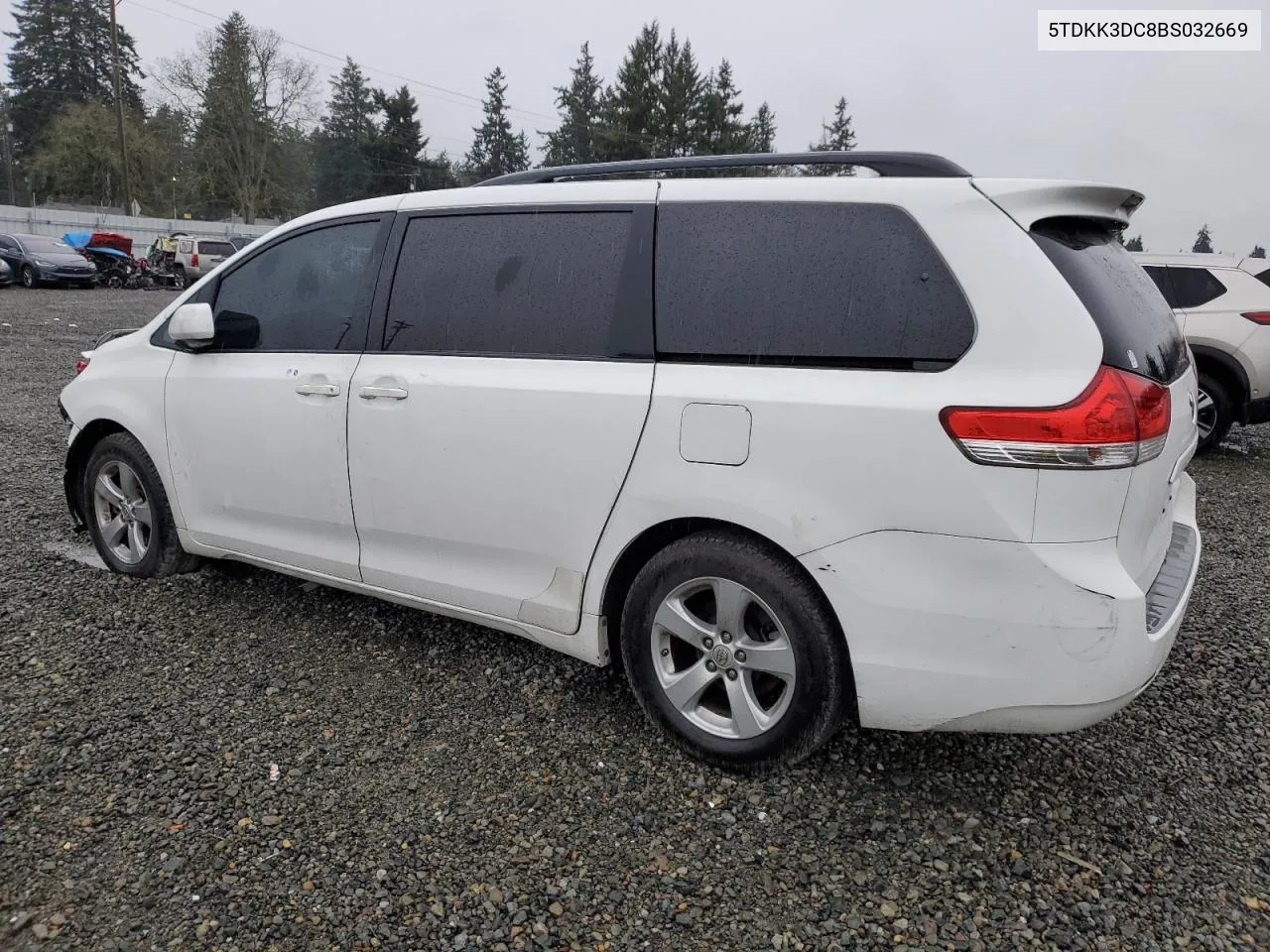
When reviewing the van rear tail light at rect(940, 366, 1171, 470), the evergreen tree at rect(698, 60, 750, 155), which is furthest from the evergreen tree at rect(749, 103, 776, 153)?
the van rear tail light at rect(940, 366, 1171, 470)

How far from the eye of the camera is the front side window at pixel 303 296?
339 centimetres

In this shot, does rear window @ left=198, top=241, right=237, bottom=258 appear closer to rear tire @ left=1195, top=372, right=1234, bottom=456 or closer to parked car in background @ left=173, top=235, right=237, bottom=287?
parked car in background @ left=173, top=235, right=237, bottom=287

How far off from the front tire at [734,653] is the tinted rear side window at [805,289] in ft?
1.93

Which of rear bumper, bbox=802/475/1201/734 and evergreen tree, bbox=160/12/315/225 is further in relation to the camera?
evergreen tree, bbox=160/12/315/225

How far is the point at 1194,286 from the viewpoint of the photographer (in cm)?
782

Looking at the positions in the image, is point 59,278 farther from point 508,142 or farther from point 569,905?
point 508,142

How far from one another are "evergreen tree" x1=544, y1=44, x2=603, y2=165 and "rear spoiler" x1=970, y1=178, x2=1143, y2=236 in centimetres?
5765

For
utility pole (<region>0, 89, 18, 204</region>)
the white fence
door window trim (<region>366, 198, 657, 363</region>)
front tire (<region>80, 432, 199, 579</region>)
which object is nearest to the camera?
door window trim (<region>366, 198, 657, 363</region>)

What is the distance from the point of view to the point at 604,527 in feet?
8.98

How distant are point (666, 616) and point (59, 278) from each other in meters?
26.5

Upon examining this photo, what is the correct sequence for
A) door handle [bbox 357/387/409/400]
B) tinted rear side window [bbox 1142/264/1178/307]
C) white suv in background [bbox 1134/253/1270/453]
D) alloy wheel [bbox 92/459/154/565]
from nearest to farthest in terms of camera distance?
door handle [bbox 357/387/409/400], alloy wheel [bbox 92/459/154/565], white suv in background [bbox 1134/253/1270/453], tinted rear side window [bbox 1142/264/1178/307]

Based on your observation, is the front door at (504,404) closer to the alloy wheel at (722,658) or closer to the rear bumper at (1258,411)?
the alloy wheel at (722,658)

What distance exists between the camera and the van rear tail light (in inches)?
83.0

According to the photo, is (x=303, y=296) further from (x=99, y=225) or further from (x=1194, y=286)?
(x=99, y=225)
